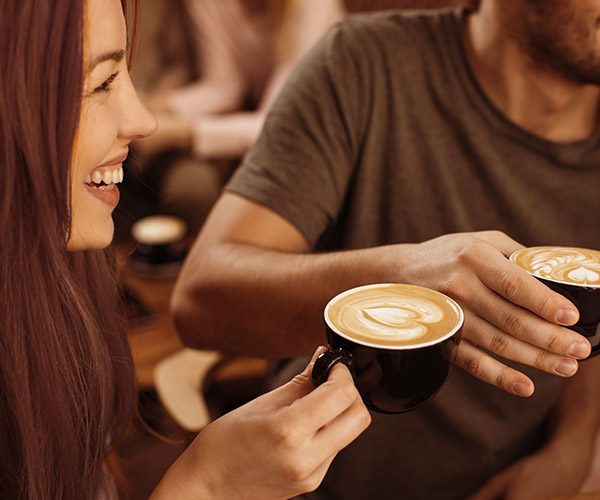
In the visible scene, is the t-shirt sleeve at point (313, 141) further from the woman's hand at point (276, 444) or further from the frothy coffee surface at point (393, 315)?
the woman's hand at point (276, 444)

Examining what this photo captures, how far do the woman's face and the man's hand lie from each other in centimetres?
44

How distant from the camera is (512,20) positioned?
4.00 feet

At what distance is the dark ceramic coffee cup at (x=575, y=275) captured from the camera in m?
0.74

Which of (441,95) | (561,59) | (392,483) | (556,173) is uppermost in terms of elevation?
(561,59)

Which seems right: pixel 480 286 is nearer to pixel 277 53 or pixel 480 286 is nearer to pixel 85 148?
pixel 85 148

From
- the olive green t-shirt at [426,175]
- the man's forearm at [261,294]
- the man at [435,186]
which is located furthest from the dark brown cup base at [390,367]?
the olive green t-shirt at [426,175]

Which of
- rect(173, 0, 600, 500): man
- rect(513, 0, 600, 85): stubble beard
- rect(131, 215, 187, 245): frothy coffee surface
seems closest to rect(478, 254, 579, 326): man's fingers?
rect(173, 0, 600, 500): man

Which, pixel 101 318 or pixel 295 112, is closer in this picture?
pixel 101 318

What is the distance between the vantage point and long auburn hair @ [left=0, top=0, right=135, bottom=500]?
62 cm

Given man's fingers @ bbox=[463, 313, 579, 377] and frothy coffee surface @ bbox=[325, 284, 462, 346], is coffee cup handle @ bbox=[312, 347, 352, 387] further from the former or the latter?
man's fingers @ bbox=[463, 313, 579, 377]

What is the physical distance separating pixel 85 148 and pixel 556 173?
97 cm

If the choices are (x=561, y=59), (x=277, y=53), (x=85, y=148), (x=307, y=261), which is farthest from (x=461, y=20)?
(x=277, y=53)

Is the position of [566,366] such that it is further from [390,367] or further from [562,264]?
[390,367]

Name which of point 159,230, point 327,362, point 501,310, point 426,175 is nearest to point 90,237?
point 327,362
